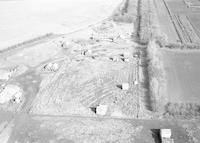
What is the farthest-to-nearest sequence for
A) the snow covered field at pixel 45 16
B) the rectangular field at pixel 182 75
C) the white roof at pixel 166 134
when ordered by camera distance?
1. the snow covered field at pixel 45 16
2. the rectangular field at pixel 182 75
3. the white roof at pixel 166 134

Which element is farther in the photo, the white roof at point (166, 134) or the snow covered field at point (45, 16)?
the snow covered field at point (45, 16)

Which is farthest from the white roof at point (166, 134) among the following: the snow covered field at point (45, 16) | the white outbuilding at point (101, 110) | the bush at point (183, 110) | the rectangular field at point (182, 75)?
the snow covered field at point (45, 16)

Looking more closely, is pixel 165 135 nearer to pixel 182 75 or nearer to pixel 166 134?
pixel 166 134

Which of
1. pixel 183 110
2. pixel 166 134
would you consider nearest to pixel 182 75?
pixel 183 110

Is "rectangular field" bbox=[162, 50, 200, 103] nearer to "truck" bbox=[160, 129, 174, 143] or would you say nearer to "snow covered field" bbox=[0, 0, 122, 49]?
"truck" bbox=[160, 129, 174, 143]

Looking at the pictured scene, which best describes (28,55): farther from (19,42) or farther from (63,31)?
(63,31)

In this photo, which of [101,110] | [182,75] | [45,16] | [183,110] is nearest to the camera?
[183,110]

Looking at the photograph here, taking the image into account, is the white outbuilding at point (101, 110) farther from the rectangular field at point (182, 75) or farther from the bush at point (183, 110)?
the rectangular field at point (182, 75)

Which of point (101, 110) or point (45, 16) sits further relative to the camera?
point (45, 16)

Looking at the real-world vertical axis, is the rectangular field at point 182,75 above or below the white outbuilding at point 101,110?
above
